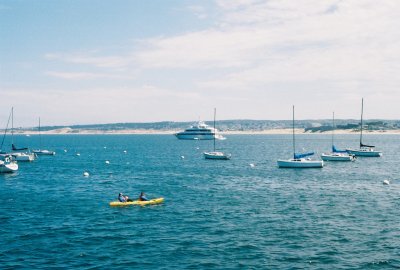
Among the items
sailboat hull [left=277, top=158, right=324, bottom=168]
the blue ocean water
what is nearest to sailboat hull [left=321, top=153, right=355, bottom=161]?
sailboat hull [left=277, top=158, right=324, bottom=168]

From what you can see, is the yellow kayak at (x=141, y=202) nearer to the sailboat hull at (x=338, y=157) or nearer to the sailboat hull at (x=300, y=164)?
the sailboat hull at (x=300, y=164)

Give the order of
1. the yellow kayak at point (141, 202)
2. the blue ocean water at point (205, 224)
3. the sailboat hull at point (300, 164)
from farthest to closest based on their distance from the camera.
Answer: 1. the sailboat hull at point (300, 164)
2. the yellow kayak at point (141, 202)
3. the blue ocean water at point (205, 224)

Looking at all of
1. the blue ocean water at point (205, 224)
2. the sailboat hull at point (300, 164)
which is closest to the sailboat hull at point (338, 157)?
the sailboat hull at point (300, 164)

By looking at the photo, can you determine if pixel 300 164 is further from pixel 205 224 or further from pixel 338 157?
pixel 205 224

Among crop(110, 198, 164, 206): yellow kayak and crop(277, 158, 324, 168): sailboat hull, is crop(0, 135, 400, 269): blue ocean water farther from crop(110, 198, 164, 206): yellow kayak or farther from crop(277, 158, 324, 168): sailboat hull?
crop(277, 158, 324, 168): sailboat hull

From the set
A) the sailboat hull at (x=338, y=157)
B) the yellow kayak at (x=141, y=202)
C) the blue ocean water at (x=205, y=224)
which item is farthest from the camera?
the sailboat hull at (x=338, y=157)

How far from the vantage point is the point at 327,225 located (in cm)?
4456

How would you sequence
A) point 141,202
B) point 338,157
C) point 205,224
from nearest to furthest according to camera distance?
point 205,224 < point 141,202 < point 338,157

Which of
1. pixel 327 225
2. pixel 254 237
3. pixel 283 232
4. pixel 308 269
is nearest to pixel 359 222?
pixel 327 225

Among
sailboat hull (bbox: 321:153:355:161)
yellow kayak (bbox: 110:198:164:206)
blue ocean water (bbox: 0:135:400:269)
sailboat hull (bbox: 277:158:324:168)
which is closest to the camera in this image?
blue ocean water (bbox: 0:135:400:269)

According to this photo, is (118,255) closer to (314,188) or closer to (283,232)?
(283,232)

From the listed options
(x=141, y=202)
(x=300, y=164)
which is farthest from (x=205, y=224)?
(x=300, y=164)

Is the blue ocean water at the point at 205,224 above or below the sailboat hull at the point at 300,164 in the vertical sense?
below

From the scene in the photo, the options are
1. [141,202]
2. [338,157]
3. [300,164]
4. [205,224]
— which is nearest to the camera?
[205,224]
